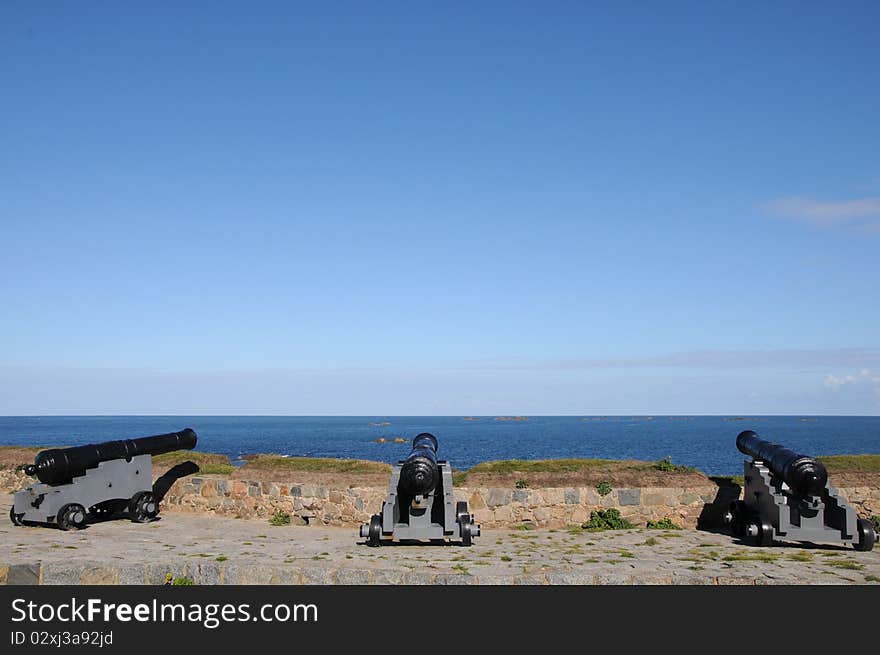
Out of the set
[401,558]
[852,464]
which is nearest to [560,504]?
[401,558]

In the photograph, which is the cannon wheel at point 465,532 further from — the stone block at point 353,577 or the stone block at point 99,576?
the stone block at point 99,576

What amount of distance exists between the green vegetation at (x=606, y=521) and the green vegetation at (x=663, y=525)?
0.40m

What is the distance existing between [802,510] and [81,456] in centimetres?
1380

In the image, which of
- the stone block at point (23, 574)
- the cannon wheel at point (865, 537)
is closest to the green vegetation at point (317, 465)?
the stone block at point (23, 574)

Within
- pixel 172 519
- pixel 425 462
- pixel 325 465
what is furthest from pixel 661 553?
pixel 172 519

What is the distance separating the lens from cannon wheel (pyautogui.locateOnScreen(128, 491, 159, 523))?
51.9 ft

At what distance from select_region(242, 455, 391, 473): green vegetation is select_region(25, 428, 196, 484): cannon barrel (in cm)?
221

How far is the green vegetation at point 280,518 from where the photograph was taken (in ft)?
52.9

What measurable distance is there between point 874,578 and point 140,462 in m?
13.9

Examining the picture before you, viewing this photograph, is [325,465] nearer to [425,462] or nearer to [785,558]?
[425,462]

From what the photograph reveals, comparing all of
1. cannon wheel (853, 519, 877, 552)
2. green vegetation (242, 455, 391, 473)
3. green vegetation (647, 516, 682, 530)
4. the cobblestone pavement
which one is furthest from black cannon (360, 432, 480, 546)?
cannon wheel (853, 519, 877, 552)

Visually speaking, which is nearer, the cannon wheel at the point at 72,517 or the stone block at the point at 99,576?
the stone block at the point at 99,576
